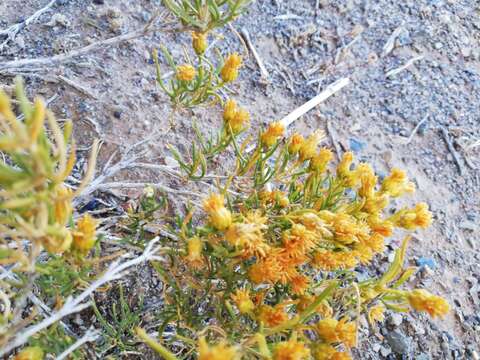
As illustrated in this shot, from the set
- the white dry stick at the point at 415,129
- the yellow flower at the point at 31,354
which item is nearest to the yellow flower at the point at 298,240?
the yellow flower at the point at 31,354

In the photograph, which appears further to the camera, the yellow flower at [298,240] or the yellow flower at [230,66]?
the yellow flower at [230,66]

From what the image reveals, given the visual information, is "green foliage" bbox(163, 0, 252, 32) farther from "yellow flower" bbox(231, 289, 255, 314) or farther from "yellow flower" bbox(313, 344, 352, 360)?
"yellow flower" bbox(313, 344, 352, 360)

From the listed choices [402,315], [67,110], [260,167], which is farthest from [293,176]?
[67,110]

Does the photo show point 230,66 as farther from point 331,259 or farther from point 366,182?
point 331,259

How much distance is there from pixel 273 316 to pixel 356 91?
5.84 ft

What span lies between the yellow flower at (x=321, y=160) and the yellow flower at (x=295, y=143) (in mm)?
63

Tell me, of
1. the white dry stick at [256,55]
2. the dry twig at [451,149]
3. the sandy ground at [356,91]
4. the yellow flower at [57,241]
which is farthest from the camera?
the white dry stick at [256,55]

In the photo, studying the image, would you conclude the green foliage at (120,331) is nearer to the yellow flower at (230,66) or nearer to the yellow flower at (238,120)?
the yellow flower at (238,120)

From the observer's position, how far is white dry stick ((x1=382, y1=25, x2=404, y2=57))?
2871mm

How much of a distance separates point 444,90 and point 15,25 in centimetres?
221

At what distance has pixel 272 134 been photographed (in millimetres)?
1437

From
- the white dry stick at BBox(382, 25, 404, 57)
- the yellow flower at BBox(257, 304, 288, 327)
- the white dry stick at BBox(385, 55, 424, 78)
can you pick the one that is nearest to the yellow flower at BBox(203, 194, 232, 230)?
the yellow flower at BBox(257, 304, 288, 327)

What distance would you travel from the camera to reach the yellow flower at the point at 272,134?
142 cm

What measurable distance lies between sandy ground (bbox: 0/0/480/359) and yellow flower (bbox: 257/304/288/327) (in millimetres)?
736
